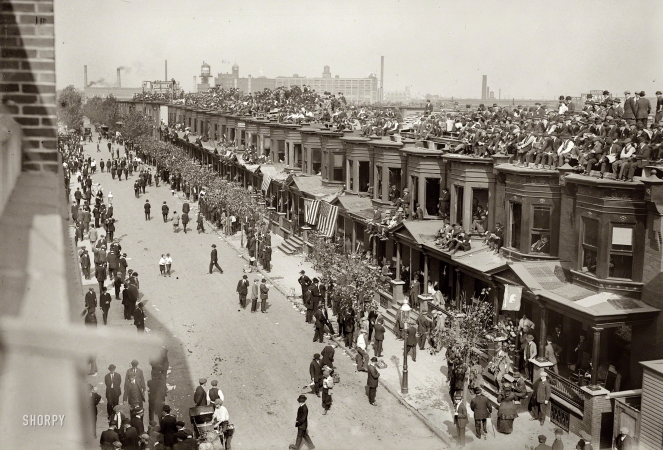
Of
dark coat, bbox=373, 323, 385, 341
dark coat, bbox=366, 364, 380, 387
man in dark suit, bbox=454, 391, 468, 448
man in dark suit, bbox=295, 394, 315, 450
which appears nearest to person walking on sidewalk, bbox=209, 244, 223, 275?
dark coat, bbox=373, 323, 385, 341

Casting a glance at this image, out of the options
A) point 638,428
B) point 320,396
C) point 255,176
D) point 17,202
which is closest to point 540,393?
point 638,428

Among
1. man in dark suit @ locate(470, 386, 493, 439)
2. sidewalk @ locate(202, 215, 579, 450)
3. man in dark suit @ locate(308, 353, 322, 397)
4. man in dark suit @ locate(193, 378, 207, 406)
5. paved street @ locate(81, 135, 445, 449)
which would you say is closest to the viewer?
man in dark suit @ locate(193, 378, 207, 406)

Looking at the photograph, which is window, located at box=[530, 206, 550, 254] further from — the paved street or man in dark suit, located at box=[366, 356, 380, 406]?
man in dark suit, located at box=[366, 356, 380, 406]

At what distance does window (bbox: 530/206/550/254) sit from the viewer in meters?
24.5

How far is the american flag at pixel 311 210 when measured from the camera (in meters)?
40.8

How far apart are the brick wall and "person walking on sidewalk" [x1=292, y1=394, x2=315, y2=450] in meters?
12.2

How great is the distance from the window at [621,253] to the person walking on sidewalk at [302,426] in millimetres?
9670

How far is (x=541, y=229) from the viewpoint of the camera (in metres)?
24.5

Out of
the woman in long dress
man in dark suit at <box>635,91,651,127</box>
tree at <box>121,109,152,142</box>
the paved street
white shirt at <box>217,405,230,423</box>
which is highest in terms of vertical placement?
man in dark suit at <box>635,91,651,127</box>

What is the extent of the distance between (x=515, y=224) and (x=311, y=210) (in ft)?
57.9

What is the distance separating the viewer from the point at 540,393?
1973cm

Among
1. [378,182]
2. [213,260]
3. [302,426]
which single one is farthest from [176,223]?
[302,426]

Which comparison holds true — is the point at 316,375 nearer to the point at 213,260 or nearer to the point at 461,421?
the point at 461,421

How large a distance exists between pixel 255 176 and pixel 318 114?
7.07 meters
